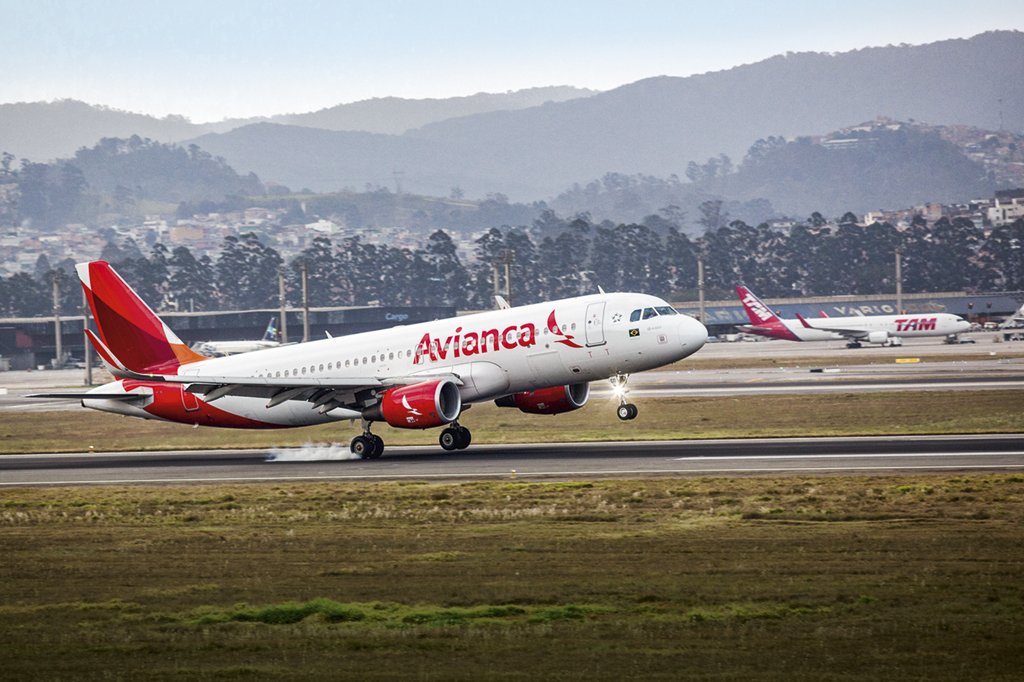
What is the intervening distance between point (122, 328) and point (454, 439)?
13.5m

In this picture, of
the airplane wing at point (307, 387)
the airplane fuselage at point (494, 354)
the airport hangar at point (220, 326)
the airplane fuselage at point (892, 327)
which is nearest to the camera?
the airplane fuselage at point (494, 354)

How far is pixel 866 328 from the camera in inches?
5153

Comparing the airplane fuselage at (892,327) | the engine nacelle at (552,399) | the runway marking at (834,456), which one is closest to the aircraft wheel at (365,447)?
the engine nacelle at (552,399)

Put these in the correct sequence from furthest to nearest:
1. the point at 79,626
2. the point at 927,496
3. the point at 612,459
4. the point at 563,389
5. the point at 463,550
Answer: the point at 563,389 → the point at 612,459 → the point at 927,496 → the point at 463,550 → the point at 79,626

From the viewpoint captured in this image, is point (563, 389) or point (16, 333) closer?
point (563, 389)

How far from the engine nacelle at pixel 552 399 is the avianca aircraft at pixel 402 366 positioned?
4cm

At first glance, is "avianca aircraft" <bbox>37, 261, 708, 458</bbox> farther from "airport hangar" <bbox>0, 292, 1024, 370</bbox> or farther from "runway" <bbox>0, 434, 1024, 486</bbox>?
"airport hangar" <bbox>0, 292, 1024, 370</bbox>

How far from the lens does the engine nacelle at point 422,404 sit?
41656 millimetres

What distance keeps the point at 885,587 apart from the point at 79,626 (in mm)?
11987

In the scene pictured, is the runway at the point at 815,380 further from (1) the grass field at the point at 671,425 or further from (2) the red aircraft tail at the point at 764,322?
(2) the red aircraft tail at the point at 764,322

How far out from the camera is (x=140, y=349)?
48.9m

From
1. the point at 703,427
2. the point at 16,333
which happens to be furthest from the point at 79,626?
the point at 16,333

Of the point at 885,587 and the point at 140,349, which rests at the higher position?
the point at 140,349

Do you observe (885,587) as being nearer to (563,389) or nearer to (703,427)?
(563,389)
